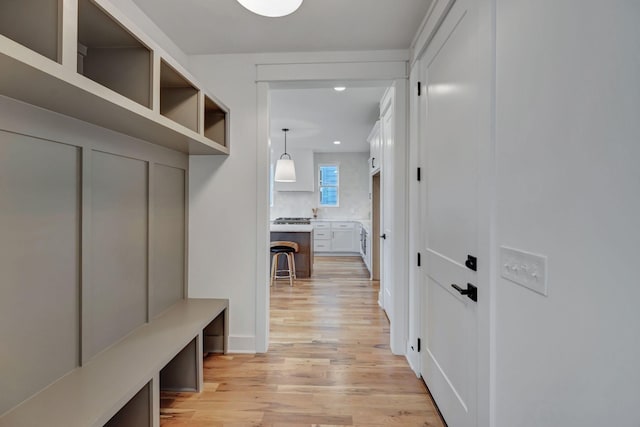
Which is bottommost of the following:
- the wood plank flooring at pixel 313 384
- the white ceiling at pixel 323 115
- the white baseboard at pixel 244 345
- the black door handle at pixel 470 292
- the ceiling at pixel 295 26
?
the wood plank flooring at pixel 313 384

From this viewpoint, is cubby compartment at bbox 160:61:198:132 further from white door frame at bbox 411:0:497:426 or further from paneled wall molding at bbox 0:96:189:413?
white door frame at bbox 411:0:497:426

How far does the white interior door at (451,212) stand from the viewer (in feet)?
4.72

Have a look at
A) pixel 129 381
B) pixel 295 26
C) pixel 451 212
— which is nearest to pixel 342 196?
pixel 295 26

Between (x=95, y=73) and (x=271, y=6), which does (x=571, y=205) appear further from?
(x=95, y=73)

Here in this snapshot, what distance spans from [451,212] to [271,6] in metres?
1.38

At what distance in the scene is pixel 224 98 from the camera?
103 inches

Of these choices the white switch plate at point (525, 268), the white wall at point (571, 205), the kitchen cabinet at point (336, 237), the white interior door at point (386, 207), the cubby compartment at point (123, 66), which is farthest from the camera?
the kitchen cabinet at point (336, 237)

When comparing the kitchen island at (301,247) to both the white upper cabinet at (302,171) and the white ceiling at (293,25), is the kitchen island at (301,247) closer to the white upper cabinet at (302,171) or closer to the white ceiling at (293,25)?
the white upper cabinet at (302,171)

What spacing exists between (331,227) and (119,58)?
21.0 feet

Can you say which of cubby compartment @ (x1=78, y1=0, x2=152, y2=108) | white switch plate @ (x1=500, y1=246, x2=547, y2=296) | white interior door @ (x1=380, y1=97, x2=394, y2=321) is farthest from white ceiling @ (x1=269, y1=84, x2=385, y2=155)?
white switch plate @ (x1=500, y1=246, x2=547, y2=296)

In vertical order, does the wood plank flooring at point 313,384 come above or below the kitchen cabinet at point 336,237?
below

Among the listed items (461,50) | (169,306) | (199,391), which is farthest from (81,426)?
(461,50)

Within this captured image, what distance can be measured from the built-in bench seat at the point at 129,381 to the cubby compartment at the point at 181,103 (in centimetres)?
133

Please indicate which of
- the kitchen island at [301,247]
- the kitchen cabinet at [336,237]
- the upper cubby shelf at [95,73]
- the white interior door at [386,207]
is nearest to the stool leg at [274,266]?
the kitchen island at [301,247]
